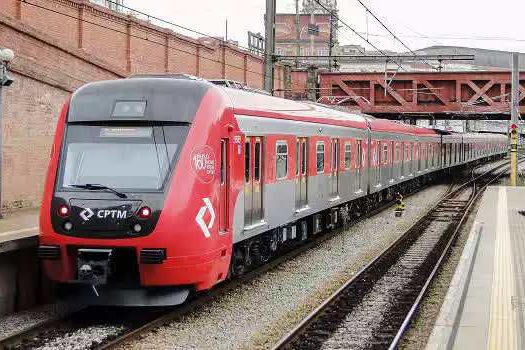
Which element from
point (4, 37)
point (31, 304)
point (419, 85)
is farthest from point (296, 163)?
point (419, 85)

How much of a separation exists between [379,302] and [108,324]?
380 centimetres

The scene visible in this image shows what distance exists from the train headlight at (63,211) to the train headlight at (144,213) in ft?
2.89

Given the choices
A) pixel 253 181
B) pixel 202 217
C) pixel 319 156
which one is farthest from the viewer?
pixel 319 156

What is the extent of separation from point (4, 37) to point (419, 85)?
84.5 feet

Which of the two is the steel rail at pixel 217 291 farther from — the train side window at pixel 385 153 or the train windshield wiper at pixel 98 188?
the train side window at pixel 385 153

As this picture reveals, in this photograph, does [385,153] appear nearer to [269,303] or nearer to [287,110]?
[287,110]

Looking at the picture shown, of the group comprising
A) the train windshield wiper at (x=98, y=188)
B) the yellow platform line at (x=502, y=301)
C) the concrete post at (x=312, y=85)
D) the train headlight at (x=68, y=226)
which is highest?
the concrete post at (x=312, y=85)

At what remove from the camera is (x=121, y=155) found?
880 centimetres

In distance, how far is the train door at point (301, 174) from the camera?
13.4 meters

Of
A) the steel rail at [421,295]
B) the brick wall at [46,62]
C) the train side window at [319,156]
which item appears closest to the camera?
the steel rail at [421,295]

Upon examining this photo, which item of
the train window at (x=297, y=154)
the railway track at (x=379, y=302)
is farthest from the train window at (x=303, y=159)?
the railway track at (x=379, y=302)

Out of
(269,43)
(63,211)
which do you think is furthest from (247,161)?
(269,43)

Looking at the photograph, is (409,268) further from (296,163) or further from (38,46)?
(38,46)

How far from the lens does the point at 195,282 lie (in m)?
8.70
